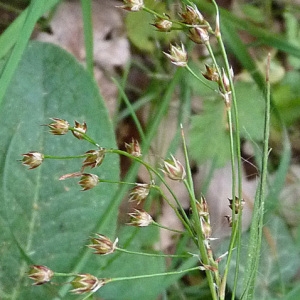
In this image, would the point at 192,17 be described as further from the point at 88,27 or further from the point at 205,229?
the point at 88,27

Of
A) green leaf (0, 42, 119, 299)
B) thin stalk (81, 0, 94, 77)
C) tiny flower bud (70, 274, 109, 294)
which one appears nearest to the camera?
tiny flower bud (70, 274, 109, 294)

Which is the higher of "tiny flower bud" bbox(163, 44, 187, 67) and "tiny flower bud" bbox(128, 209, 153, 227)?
"tiny flower bud" bbox(163, 44, 187, 67)

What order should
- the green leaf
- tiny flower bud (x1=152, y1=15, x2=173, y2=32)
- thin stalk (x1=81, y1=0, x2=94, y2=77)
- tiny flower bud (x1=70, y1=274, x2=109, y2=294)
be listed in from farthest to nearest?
thin stalk (x1=81, y1=0, x2=94, y2=77) → the green leaf → tiny flower bud (x1=152, y1=15, x2=173, y2=32) → tiny flower bud (x1=70, y1=274, x2=109, y2=294)

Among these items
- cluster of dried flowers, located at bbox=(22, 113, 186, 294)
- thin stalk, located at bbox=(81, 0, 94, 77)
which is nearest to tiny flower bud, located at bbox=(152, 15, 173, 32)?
cluster of dried flowers, located at bbox=(22, 113, 186, 294)

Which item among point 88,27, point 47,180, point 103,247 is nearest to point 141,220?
point 103,247

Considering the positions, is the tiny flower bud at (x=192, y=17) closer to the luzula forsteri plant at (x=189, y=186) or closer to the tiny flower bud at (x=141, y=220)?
the luzula forsteri plant at (x=189, y=186)

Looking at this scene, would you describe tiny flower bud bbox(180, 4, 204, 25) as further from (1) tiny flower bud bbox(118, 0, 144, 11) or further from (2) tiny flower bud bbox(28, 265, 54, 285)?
(2) tiny flower bud bbox(28, 265, 54, 285)

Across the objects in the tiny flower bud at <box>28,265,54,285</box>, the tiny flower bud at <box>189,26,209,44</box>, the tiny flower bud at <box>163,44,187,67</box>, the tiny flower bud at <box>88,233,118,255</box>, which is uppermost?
the tiny flower bud at <box>189,26,209,44</box>

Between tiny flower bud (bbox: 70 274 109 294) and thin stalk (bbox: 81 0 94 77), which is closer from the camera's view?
tiny flower bud (bbox: 70 274 109 294)

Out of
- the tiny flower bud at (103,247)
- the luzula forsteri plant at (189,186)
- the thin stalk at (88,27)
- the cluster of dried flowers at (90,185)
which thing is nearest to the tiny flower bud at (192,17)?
the luzula forsteri plant at (189,186)

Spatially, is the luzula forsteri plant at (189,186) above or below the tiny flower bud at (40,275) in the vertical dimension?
above
